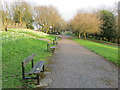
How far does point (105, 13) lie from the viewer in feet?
145

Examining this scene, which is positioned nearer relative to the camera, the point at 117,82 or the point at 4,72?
the point at 117,82

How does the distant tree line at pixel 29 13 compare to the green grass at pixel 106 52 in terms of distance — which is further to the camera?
the distant tree line at pixel 29 13

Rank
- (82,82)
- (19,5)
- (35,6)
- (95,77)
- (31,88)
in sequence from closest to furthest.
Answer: (31,88)
(82,82)
(95,77)
(19,5)
(35,6)

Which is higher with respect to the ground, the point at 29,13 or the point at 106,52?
the point at 29,13

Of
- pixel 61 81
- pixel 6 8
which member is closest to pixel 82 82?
pixel 61 81

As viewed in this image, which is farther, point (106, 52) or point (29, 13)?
point (29, 13)

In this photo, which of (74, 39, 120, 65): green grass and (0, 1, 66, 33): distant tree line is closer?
(74, 39, 120, 65): green grass

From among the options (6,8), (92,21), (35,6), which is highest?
(35,6)

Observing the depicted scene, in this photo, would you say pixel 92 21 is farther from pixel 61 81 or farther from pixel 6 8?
pixel 61 81

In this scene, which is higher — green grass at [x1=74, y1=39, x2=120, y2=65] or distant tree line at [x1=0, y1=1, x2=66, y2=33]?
distant tree line at [x1=0, y1=1, x2=66, y2=33]

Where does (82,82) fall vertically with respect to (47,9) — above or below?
below

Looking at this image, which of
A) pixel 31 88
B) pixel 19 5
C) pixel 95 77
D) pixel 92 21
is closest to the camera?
pixel 31 88

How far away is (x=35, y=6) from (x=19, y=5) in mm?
11481

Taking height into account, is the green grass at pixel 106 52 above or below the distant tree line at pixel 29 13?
below
